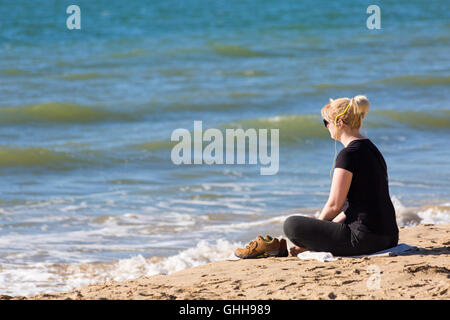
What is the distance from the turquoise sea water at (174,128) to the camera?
6.93m

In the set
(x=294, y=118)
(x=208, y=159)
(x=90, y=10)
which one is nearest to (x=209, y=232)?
(x=208, y=159)

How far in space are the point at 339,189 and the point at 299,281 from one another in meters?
0.69

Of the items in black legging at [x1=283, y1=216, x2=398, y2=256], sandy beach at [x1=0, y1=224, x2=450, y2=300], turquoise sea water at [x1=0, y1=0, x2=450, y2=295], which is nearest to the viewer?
sandy beach at [x1=0, y1=224, x2=450, y2=300]

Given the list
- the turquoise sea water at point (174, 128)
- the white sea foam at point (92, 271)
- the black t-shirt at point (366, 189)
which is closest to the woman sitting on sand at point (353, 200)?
the black t-shirt at point (366, 189)

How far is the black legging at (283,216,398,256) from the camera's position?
4930 millimetres

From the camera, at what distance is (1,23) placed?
3089cm

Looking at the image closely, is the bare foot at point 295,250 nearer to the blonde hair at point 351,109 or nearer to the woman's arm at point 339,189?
the woman's arm at point 339,189

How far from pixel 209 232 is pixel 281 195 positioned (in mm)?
1531

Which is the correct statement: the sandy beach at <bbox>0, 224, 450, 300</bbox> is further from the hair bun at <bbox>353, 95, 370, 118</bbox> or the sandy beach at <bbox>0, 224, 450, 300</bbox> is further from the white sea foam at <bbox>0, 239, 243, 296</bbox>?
the hair bun at <bbox>353, 95, 370, 118</bbox>

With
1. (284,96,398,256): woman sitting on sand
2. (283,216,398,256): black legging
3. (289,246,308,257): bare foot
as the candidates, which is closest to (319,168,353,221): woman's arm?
(284,96,398,256): woman sitting on sand

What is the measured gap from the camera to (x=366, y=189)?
4.80m

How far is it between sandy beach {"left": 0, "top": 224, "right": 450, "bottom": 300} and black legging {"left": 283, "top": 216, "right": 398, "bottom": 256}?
89mm

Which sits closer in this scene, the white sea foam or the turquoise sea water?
the white sea foam

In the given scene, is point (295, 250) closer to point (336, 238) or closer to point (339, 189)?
point (336, 238)
